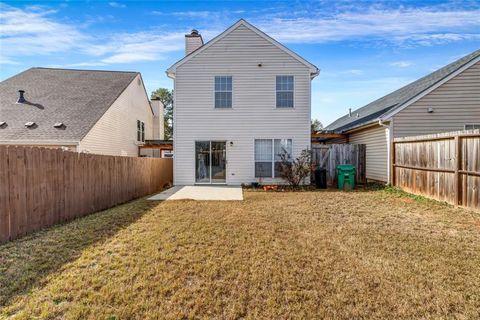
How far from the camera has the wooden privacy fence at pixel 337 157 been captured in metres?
13.5

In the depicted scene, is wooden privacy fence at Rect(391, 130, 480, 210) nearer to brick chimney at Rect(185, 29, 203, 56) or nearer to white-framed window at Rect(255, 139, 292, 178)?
white-framed window at Rect(255, 139, 292, 178)

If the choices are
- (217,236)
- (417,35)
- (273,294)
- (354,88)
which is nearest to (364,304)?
(273,294)

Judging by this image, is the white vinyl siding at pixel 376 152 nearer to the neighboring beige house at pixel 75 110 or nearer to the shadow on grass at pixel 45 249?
the shadow on grass at pixel 45 249

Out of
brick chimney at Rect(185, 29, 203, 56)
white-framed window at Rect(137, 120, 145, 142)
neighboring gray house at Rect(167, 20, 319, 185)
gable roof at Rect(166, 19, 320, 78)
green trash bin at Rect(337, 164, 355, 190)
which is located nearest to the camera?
green trash bin at Rect(337, 164, 355, 190)

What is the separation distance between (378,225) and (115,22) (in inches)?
459

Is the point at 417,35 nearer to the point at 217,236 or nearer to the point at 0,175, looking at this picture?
the point at 217,236

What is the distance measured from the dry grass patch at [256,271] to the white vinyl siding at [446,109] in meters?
6.40

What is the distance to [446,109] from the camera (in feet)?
37.7

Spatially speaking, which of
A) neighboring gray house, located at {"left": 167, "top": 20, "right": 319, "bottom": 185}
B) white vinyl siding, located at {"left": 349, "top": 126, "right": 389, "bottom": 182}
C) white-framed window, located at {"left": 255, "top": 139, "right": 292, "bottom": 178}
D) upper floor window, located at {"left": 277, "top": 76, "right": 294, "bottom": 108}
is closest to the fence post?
white vinyl siding, located at {"left": 349, "top": 126, "right": 389, "bottom": 182}

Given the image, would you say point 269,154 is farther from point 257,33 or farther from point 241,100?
point 257,33

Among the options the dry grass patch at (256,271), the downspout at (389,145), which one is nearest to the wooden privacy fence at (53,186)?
the dry grass patch at (256,271)

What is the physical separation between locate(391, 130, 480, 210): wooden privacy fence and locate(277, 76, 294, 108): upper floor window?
5109mm

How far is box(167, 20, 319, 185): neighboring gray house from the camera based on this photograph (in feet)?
43.5

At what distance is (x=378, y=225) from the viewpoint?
19.7ft
